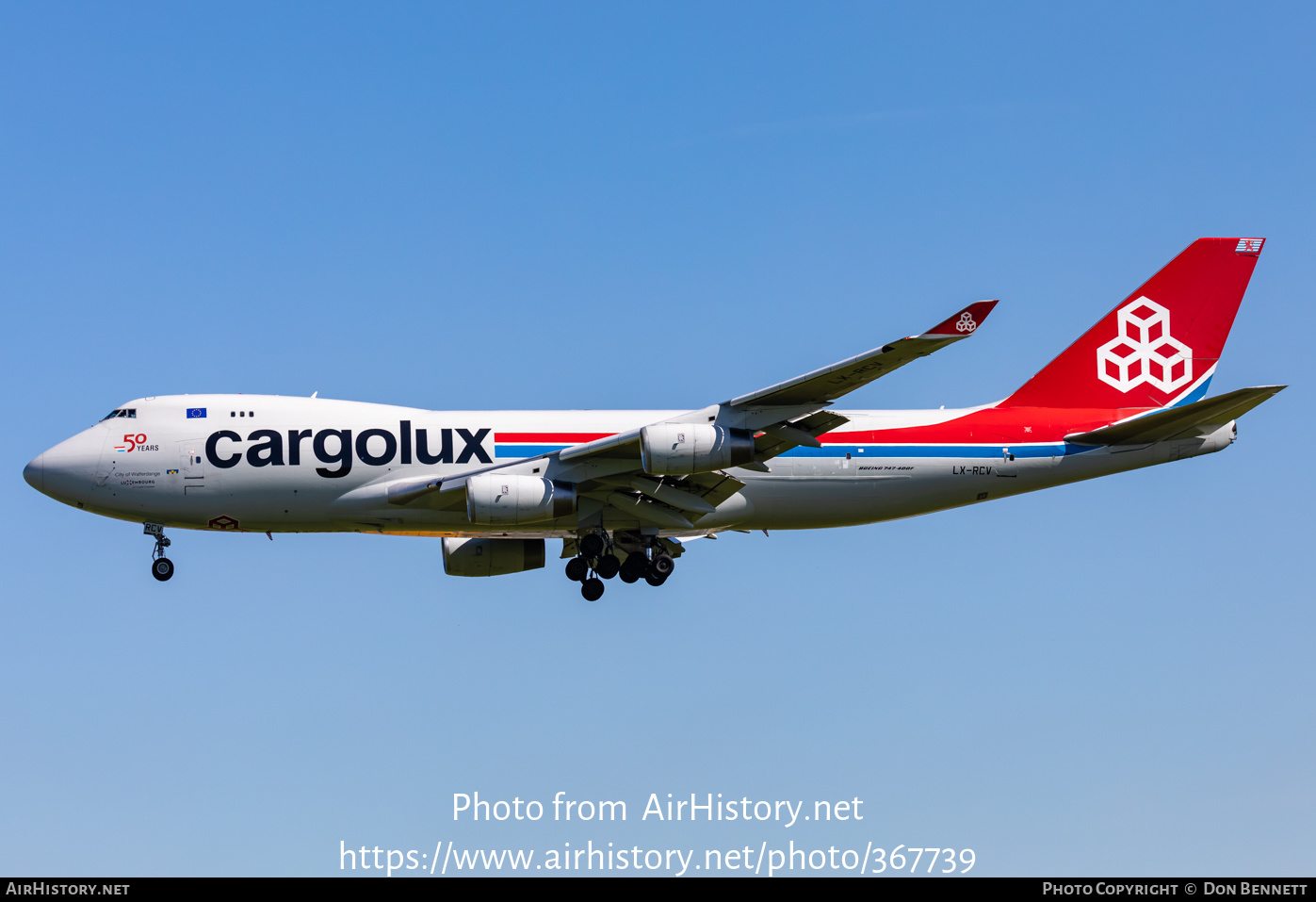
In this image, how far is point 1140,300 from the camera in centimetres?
3741

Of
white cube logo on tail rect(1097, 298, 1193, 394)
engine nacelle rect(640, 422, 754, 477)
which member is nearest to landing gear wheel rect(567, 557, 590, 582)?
engine nacelle rect(640, 422, 754, 477)

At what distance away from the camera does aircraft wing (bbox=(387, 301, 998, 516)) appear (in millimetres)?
27797

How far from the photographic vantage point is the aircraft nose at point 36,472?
34062mm

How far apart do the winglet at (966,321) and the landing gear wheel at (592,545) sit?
1036cm

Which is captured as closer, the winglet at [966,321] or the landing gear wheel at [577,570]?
the winglet at [966,321]

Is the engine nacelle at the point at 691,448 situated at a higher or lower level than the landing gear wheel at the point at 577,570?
higher

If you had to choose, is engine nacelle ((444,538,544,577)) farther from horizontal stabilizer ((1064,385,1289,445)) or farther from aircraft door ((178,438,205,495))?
horizontal stabilizer ((1064,385,1289,445))

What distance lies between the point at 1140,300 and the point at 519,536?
56.2ft

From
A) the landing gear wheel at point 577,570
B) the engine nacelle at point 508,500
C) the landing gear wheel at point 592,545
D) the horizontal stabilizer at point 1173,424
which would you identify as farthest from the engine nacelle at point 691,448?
the horizontal stabilizer at point 1173,424

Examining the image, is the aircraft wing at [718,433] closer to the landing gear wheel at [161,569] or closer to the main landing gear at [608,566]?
the main landing gear at [608,566]

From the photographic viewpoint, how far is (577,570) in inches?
1372

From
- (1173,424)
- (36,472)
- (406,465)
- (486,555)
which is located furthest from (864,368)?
(36,472)
